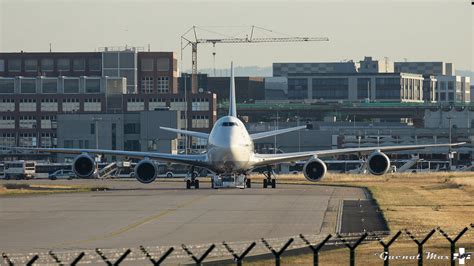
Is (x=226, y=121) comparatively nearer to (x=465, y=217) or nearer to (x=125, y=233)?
(x=465, y=217)

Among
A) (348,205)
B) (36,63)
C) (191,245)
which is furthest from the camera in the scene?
(36,63)

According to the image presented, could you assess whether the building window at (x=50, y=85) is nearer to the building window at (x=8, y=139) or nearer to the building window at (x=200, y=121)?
the building window at (x=8, y=139)

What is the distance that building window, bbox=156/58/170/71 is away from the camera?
17050 cm

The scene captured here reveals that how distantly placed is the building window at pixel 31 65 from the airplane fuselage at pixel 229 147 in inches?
3756

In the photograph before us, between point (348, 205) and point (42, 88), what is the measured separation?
102 meters

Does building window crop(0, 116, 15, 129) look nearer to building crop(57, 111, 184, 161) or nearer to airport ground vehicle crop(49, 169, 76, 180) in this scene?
building crop(57, 111, 184, 161)

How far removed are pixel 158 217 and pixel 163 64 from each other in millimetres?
119442

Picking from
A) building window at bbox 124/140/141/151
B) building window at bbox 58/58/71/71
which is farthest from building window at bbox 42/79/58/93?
building window at bbox 124/140/141/151

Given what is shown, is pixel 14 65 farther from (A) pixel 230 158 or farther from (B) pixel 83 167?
(A) pixel 230 158

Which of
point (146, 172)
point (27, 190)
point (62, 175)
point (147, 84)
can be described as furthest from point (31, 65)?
point (146, 172)

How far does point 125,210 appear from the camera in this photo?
57906 mm

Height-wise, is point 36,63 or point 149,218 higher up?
point 36,63

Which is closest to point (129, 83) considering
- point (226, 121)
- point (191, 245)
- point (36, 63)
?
point (36, 63)

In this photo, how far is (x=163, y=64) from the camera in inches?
6742
